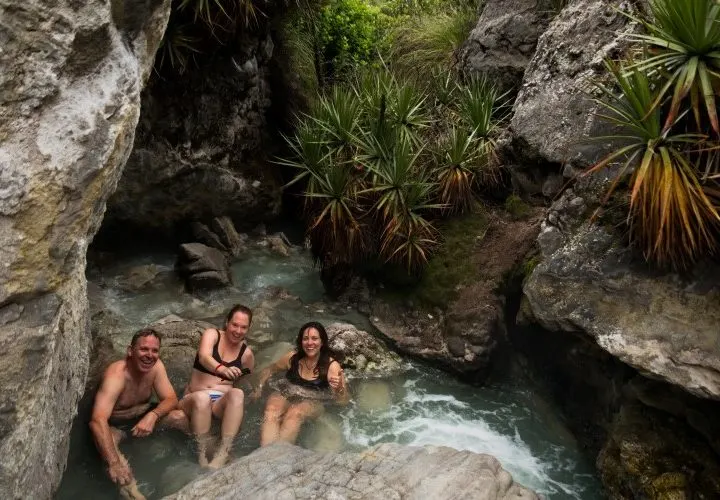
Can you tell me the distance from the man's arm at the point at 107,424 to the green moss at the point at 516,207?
4.47m

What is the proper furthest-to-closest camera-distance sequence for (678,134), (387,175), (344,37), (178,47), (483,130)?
(344,37)
(178,47)
(483,130)
(387,175)
(678,134)

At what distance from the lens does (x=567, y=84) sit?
20.6 feet

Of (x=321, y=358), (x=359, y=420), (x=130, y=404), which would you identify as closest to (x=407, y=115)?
(x=321, y=358)

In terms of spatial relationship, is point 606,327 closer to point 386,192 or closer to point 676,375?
point 676,375

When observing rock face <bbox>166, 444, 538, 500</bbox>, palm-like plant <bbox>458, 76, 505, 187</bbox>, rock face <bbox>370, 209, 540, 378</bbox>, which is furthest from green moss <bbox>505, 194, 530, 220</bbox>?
rock face <bbox>166, 444, 538, 500</bbox>

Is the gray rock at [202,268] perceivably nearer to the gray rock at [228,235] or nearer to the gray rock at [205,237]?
the gray rock at [205,237]

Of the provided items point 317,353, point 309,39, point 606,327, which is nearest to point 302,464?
point 317,353

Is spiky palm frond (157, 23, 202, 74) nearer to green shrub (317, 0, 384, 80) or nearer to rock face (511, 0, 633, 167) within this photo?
green shrub (317, 0, 384, 80)

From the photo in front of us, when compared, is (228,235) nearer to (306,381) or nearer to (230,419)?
(306,381)

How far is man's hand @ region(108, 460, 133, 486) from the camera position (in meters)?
4.36

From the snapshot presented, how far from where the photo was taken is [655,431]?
4.48 metres

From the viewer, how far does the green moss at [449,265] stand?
694cm

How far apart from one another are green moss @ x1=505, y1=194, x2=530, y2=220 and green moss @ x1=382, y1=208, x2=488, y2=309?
311mm

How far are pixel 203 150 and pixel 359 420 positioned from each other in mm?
5363
